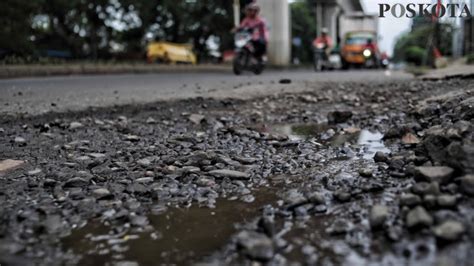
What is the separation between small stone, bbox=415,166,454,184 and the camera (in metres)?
1.76

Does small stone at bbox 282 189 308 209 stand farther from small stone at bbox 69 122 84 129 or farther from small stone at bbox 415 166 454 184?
small stone at bbox 69 122 84 129

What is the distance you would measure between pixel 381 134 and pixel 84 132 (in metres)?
2.20

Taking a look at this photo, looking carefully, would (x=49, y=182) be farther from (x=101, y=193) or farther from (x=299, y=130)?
(x=299, y=130)

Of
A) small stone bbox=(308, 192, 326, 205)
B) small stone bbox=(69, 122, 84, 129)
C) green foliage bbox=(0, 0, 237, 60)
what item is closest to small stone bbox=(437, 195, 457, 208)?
small stone bbox=(308, 192, 326, 205)

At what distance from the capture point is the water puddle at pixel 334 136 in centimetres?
307

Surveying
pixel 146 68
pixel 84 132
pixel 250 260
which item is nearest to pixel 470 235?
pixel 250 260

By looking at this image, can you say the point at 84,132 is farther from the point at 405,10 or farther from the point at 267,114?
the point at 405,10

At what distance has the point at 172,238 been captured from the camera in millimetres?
1591

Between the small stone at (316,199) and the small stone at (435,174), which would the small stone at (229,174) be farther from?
the small stone at (435,174)

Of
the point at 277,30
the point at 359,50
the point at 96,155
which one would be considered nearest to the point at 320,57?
the point at 277,30

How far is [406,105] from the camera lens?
4.77 m

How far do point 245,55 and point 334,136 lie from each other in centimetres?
610

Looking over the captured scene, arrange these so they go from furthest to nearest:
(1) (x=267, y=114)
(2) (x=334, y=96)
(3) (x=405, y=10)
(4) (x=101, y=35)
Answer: (4) (x=101, y=35) → (2) (x=334, y=96) → (3) (x=405, y=10) → (1) (x=267, y=114)

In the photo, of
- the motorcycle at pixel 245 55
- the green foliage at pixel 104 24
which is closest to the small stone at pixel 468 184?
the motorcycle at pixel 245 55
